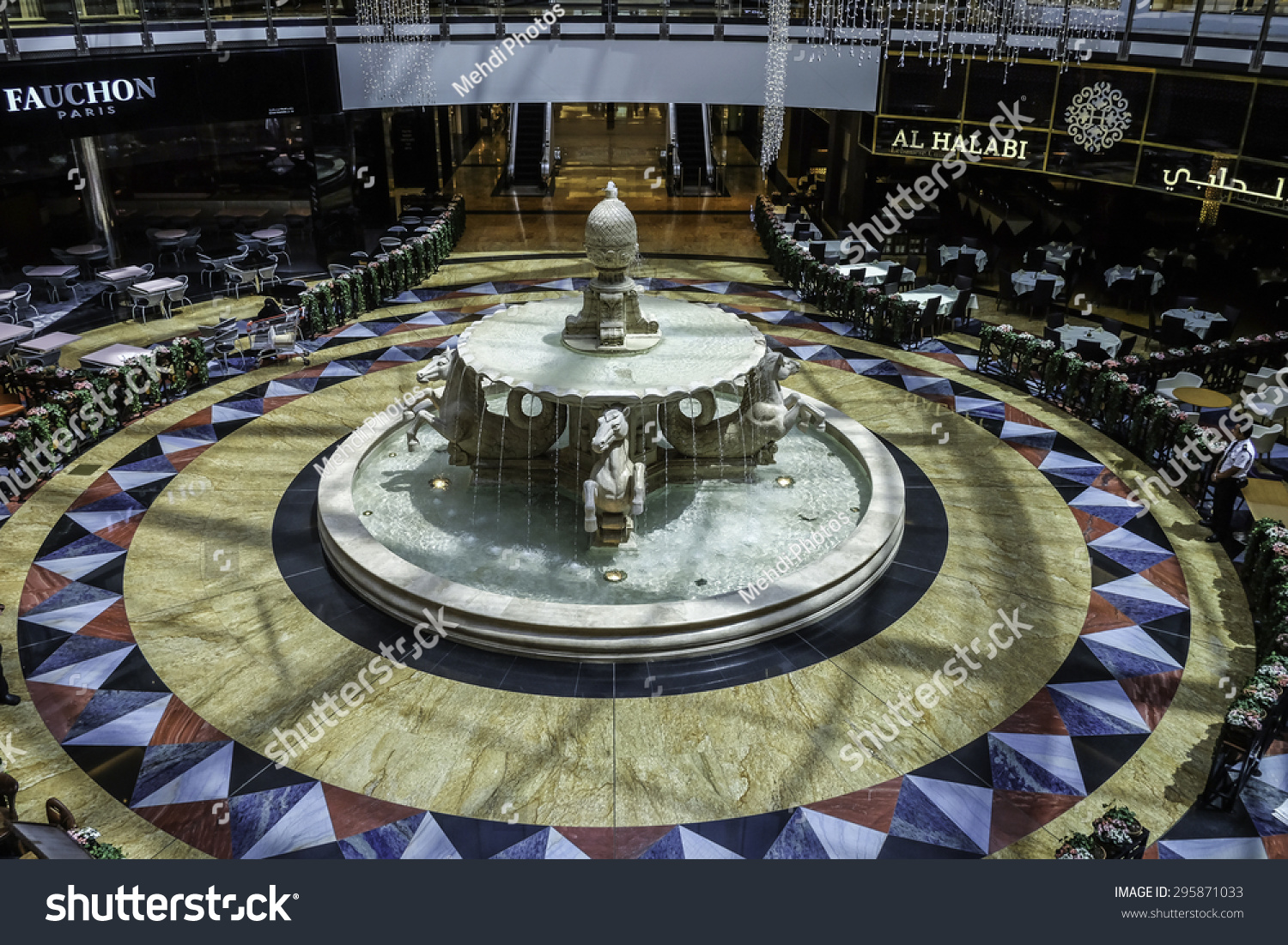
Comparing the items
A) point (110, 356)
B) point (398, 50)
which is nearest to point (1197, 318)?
point (398, 50)

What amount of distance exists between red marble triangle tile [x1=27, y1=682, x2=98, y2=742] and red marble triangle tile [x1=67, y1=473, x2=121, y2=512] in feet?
10.3

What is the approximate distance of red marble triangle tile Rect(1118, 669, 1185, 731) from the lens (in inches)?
281

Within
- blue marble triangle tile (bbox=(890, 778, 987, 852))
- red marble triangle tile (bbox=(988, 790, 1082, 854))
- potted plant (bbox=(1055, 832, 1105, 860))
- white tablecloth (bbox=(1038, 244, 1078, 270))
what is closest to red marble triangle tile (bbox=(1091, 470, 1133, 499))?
red marble triangle tile (bbox=(988, 790, 1082, 854))

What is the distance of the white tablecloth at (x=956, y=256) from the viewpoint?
16.9 m

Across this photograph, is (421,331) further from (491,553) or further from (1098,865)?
Result: (1098,865)

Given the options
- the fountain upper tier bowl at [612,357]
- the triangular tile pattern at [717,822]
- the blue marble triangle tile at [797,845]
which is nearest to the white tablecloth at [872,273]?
the fountain upper tier bowl at [612,357]

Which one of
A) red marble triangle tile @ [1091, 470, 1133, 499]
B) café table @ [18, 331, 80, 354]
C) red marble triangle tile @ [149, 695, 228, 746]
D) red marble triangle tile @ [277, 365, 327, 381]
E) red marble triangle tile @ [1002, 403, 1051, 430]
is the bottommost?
red marble triangle tile @ [149, 695, 228, 746]

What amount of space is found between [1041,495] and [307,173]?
13860 millimetres

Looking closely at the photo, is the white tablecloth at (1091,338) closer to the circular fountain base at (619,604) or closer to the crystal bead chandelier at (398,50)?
the circular fountain base at (619,604)

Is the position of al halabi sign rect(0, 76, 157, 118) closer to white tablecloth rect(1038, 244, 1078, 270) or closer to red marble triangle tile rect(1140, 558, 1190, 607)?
white tablecloth rect(1038, 244, 1078, 270)

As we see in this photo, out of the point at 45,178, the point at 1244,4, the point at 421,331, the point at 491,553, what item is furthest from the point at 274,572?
the point at 1244,4

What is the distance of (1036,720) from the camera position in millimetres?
7086

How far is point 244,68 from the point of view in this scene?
52.2 ft

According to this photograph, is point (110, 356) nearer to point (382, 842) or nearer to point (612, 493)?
point (612, 493)
